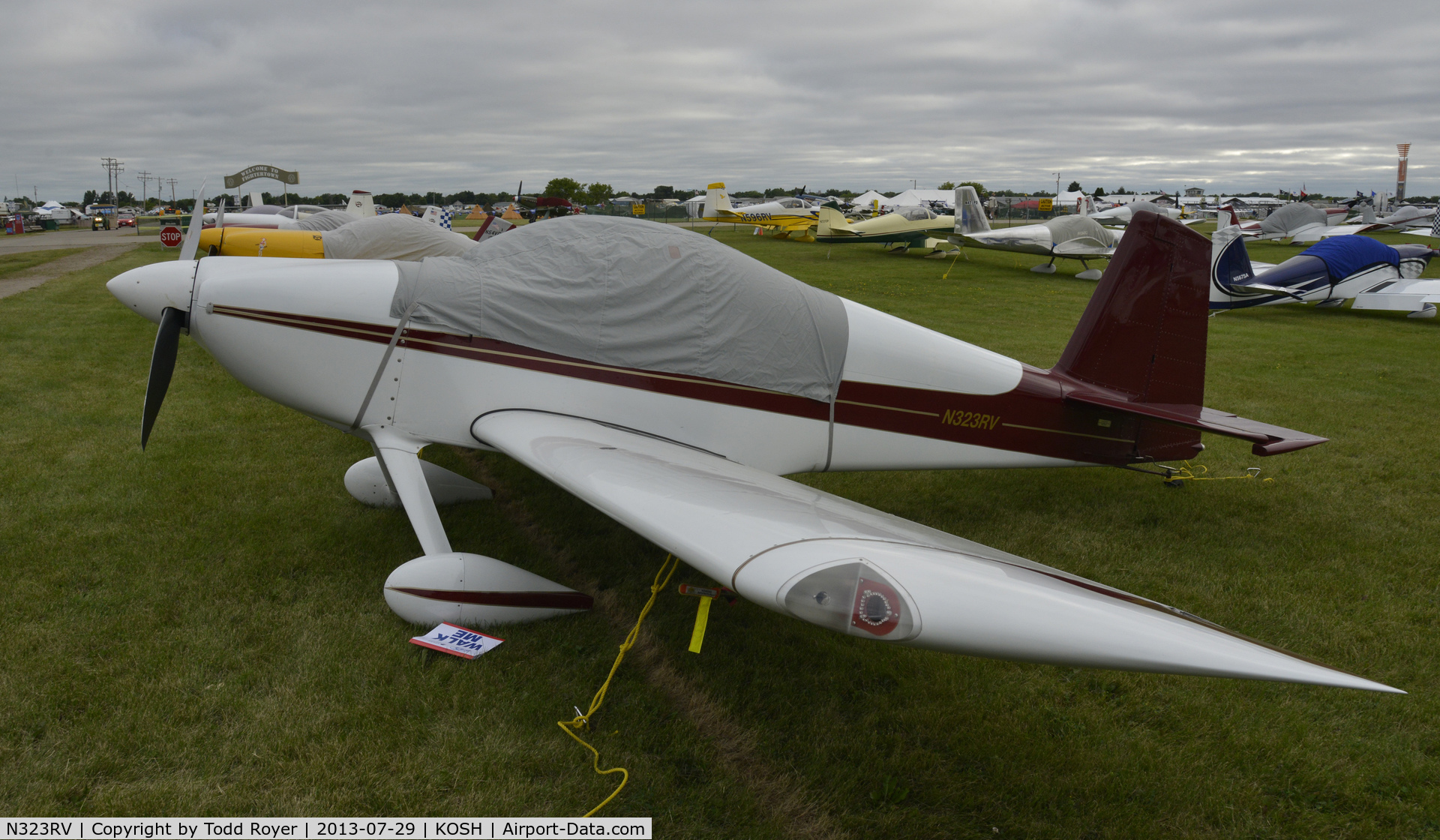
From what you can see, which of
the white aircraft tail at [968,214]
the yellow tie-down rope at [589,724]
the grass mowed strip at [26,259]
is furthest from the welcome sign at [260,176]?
the yellow tie-down rope at [589,724]

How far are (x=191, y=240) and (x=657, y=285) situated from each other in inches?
126

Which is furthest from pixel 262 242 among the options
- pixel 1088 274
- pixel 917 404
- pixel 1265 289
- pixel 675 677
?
pixel 1088 274

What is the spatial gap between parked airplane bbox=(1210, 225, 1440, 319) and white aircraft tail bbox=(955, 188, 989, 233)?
10.7m

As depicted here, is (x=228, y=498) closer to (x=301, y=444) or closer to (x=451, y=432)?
(x=301, y=444)

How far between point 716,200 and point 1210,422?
137 ft

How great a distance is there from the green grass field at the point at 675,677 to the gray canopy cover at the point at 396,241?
3.51 metres

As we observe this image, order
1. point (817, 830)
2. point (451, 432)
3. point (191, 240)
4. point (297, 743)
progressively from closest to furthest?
1. point (817, 830)
2. point (297, 743)
3. point (451, 432)
4. point (191, 240)

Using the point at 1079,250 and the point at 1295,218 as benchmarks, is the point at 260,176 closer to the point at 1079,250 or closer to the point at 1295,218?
the point at 1079,250

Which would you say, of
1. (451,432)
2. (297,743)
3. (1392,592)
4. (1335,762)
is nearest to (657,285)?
(451,432)

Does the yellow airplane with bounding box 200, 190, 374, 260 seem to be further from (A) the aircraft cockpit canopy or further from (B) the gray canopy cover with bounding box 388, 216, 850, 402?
(A) the aircraft cockpit canopy

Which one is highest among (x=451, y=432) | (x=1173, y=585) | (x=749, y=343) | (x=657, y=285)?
(x=657, y=285)

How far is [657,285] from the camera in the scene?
14.4 feet

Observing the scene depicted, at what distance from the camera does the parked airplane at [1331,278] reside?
15250mm

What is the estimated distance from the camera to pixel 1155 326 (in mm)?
5148
